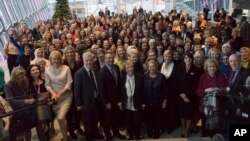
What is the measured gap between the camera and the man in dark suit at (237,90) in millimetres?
4807

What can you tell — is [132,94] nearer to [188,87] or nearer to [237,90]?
[188,87]

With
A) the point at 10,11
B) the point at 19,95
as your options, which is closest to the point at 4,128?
the point at 19,95

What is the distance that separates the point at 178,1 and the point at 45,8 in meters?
11.1

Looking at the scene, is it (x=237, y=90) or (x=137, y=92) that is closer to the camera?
(x=237, y=90)

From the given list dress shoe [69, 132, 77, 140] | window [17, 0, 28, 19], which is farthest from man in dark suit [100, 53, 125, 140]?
window [17, 0, 28, 19]

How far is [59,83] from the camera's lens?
5.52 meters

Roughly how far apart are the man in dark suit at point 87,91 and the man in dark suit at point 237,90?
2.06 m

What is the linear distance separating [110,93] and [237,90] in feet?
6.51

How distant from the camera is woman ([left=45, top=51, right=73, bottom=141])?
17.9ft

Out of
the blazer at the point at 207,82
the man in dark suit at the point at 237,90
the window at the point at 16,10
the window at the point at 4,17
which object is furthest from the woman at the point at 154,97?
the window at the point at 16,10

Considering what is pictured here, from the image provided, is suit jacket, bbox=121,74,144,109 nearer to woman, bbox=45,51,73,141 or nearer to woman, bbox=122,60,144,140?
woman, bbox=122,60,144,140

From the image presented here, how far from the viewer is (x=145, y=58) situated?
692cm

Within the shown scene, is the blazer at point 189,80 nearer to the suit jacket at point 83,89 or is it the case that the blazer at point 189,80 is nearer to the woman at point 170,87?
A: the woman at point 170,87

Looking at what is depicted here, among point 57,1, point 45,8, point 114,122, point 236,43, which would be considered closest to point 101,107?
point 114,122
